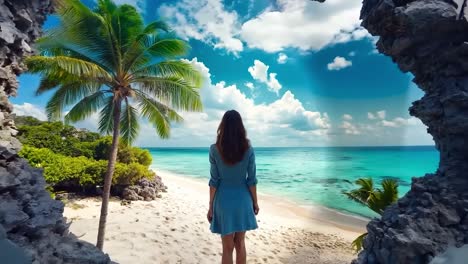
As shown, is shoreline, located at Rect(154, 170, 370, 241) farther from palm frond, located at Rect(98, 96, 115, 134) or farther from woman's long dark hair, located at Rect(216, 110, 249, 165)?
woman's long dark hair, located at Rect(216, 110, 249, 165)

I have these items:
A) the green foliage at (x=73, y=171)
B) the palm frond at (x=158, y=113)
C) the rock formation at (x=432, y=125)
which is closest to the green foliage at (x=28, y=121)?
the green foliage at (x=73, y=171)

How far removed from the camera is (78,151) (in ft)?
49.3

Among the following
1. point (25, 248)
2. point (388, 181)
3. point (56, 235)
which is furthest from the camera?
point (388, 181)

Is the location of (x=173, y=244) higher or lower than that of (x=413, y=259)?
lower

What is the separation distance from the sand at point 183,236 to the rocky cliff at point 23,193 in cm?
486

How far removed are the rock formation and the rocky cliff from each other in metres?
3.20

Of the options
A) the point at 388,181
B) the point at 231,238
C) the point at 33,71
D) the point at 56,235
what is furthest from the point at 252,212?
the point at 33,71

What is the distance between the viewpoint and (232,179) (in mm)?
3432

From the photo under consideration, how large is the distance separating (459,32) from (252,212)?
3336 millimetres

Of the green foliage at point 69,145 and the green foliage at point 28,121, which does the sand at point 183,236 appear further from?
the green foliage at point 28,121

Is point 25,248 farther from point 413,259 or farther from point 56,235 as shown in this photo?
point 413,259

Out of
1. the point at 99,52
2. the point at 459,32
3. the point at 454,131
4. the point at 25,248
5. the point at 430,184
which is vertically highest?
the point at 99,52

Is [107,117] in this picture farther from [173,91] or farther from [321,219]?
[321,219]

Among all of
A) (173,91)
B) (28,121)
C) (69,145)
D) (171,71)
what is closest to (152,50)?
(171,71)
